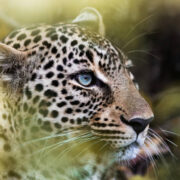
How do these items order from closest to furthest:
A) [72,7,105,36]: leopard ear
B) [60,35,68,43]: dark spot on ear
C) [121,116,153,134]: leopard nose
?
[121,116,153,134]: leopard nose, [60,35,68,43]: dark spot on ear, [72,7,105,36]: leopard ear

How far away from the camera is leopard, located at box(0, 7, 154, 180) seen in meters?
2.03

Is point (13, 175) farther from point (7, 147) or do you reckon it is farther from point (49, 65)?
point (49, 65)

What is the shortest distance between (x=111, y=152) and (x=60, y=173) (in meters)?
0.26

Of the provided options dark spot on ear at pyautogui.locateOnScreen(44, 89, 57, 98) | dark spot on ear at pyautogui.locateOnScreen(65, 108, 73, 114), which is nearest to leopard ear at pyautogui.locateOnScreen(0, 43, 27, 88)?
dark spot on ear at pyautogui.locateOnScreen(44, 89, 57, 98)

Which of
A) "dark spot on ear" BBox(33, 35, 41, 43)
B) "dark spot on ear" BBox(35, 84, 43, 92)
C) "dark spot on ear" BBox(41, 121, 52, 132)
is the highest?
"dark spot on ear" BBox(33, 35, 41, 43)

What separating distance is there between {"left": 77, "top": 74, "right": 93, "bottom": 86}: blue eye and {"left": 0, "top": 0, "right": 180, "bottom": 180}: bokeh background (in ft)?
1.59

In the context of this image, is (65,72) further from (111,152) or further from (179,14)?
(179,14)

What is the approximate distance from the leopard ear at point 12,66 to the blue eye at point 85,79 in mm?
249

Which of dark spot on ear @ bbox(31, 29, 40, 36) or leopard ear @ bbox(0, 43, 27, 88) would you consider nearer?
leopard ear @ bbox(0, 43, 27, 88)

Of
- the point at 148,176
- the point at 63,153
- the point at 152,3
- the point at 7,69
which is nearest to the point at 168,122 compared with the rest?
the point at 148,176

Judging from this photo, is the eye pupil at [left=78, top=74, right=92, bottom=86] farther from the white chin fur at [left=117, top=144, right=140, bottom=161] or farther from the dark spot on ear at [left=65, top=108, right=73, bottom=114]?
the white chin fur at [left=117, top=144, right=140, bottom=161]

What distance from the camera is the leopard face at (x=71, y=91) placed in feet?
6.66

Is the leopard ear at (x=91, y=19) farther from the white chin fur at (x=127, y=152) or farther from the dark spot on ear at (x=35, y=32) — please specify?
the white chin fur at (x=127, y=152)

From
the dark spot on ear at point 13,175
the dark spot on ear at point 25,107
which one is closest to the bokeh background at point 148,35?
the dark spot on ear at point 25,107
